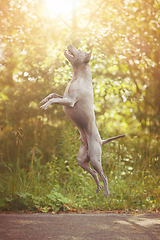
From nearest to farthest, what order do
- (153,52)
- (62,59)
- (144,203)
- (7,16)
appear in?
(144,203) → (62,59) → (7,16) → (153,52)

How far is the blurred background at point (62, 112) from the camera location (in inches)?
209

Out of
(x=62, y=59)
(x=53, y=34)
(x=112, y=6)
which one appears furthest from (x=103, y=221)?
(x=112, y=6)

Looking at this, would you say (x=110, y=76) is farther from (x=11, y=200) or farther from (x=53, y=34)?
(x=11, y=200)

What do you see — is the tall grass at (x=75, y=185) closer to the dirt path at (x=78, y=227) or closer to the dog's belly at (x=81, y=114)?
the dirt path at (x=78, y=227)

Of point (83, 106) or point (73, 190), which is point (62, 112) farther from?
point (83, 106)

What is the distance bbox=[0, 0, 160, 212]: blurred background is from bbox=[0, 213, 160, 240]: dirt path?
0.60 m

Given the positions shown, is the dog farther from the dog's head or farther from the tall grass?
the tall grass

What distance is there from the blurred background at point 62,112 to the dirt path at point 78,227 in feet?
1.98

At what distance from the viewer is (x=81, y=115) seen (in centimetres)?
174

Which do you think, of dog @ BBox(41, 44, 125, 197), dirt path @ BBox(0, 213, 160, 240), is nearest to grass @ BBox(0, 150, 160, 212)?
dirt path @ BBox(0, 213, 160, 240)

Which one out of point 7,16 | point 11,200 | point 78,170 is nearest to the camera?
point 11,200

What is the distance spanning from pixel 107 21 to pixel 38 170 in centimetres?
482

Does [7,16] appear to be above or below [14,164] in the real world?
above

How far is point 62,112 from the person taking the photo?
639 centimetres
